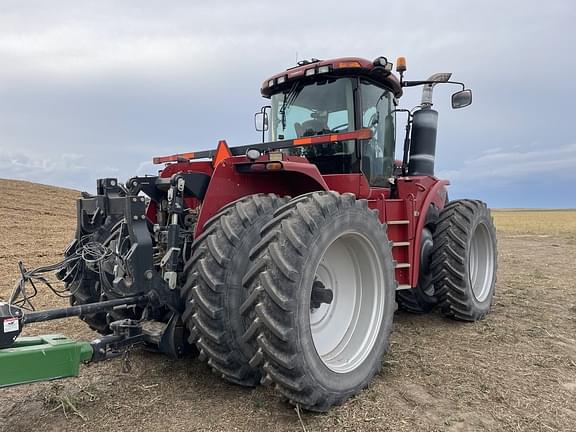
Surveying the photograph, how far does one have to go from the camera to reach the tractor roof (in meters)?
4.79

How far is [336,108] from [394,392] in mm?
2786

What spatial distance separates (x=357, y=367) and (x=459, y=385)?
88 centimetres

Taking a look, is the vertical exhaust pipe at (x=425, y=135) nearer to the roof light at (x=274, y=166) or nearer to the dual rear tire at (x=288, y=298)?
the dual rear tire at (x=288, y=298)

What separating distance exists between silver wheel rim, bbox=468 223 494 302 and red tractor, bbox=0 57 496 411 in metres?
0.84

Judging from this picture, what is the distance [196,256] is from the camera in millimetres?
3326

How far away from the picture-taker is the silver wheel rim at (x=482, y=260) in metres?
6.26

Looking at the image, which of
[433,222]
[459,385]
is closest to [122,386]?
[459,385]

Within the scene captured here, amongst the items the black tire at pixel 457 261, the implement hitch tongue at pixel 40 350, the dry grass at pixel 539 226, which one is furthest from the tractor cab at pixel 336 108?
the dry grass at pixel 539 226

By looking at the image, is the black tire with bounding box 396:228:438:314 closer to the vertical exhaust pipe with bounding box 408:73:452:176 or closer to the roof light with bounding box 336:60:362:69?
the vertical exhaust pipe with bounding box 408:73:452:176

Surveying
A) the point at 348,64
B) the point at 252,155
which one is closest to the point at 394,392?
the point at 252,155

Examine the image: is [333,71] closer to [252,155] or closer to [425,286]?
[252,155]

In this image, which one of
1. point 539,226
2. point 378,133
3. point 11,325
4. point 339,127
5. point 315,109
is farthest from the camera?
point 539,226

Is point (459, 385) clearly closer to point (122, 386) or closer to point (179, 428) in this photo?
point (179, 428)

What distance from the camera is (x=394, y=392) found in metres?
3.60
